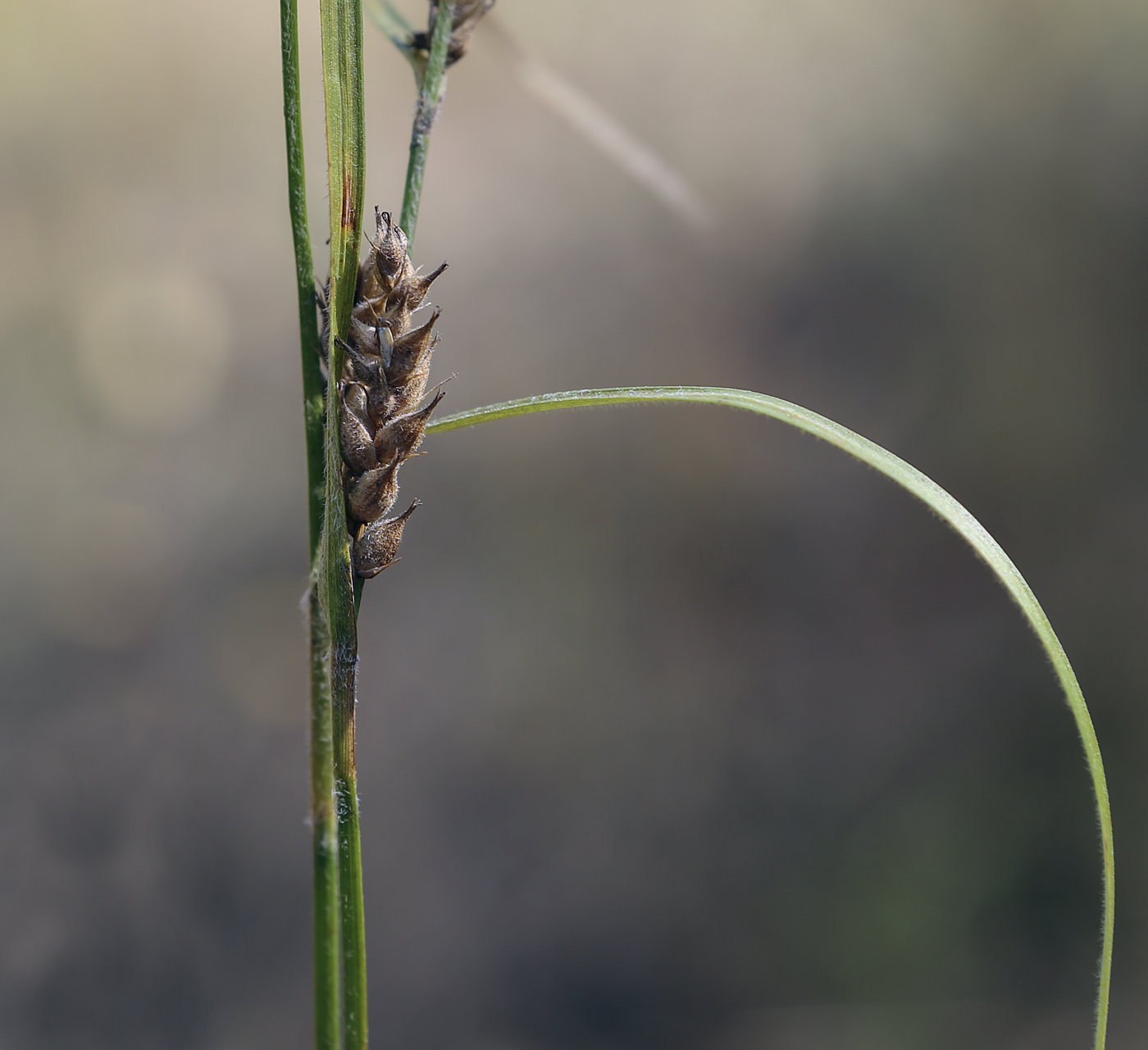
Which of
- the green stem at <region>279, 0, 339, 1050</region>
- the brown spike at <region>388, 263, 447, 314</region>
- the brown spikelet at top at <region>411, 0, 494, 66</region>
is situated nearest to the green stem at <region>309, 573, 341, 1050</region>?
the green stem at <region>279, 0, 339, 1050</region>

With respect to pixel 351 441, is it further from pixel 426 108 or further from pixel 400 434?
pixel 426 108

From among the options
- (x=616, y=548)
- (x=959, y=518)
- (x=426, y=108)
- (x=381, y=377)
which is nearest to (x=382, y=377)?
(x=381, y=377)

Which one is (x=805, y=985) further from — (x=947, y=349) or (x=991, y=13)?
(x=991, y=13)

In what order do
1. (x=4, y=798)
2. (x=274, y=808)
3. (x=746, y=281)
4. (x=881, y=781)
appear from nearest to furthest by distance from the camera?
(x=4, y=798) < (x=274, y=808) < (x=881, y=781) < (x=746, y=281)

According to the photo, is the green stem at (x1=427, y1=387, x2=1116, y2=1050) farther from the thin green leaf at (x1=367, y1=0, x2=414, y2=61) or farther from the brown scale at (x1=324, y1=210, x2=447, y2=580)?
the thin green leaf at (x1=367, y1=0, x2=414, y2=61)

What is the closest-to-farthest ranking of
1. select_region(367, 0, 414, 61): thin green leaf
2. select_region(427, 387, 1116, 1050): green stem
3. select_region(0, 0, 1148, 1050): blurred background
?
1. select_region(427, 387, 1116, 1050): green stem
2. select_region(367, 0, 414, 61): thin green leaf
3. select_region(0, 0, 1148, 1050): blurred background

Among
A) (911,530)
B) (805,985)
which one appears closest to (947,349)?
(911,530)

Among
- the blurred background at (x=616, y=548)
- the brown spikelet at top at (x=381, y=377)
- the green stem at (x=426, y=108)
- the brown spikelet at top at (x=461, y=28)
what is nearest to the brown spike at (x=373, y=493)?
the brown spikelet at top at (x=381, y=377)
